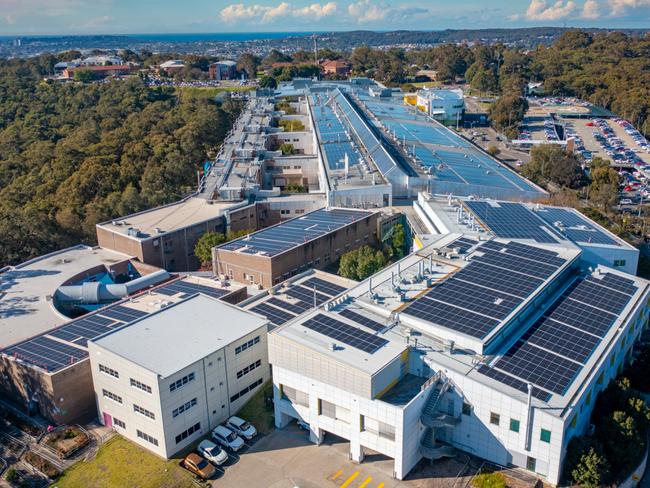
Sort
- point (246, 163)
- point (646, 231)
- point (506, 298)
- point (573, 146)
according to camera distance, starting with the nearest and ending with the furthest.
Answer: point (506, 298) → point (646, 231) → point (246, 163) → point (573, 146)

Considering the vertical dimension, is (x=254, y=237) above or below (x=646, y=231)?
above

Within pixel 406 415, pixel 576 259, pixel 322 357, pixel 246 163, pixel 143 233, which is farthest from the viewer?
pixel 246 163

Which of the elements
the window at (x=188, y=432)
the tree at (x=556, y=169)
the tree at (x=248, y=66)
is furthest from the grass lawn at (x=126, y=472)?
the tree at (x=248, y=66)

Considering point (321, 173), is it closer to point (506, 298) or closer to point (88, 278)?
point (88, 278)

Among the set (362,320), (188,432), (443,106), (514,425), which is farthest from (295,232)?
(443,106)

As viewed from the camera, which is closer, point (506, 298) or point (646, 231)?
point (506, 298)

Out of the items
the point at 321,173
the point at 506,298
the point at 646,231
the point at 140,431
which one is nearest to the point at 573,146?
the point at 646,231

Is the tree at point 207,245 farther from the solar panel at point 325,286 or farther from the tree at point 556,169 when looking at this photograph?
the tree at point 556,169
